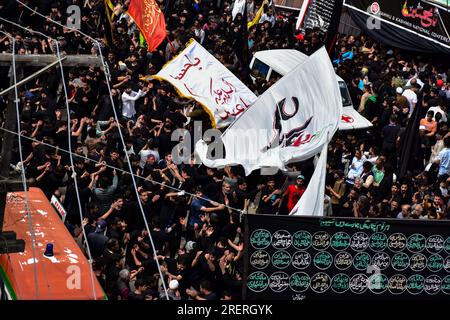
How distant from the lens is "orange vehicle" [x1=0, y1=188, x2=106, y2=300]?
11867mm

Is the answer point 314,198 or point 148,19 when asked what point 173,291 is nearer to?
point 314,198

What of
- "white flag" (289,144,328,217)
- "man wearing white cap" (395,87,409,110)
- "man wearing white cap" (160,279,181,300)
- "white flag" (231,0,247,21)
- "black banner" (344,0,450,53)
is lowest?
"man wearing white cap" (160,279,181,300)

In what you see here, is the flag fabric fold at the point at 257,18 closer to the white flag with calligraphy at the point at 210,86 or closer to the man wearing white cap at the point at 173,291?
the white flag with calligraphy at the point at 210,86

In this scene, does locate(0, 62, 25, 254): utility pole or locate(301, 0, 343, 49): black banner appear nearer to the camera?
locate(0, 62, 25, 254): utility pole

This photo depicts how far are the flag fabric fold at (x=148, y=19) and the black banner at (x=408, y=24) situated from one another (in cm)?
1103

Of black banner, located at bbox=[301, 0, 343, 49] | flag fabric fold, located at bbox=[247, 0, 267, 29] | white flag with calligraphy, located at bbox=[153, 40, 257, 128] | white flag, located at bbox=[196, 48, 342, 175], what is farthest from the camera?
flag fabric fold, located at bbox=[247, 0, 267, 29]

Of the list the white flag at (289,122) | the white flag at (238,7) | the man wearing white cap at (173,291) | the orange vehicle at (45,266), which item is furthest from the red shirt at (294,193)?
the white flag at (238,7)

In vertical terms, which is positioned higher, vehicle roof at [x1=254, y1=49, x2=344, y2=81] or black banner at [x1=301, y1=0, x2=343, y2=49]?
black banner at [x1=301, y1=0, x2=343, y2=49]

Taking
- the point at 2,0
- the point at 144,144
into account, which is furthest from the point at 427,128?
the point at 2,0

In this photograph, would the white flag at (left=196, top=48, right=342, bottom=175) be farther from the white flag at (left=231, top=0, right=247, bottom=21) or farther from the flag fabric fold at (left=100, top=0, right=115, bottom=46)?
the white flag at (left=231, top=0, right=247, bottom=21)

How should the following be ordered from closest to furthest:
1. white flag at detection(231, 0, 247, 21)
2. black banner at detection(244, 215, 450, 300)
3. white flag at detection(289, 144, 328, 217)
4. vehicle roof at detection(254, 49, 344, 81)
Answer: black banner at detection(244, 215, 450, 300) < white flag at detection(289, 144, 328, 217) < vehicle roof at detection(254, 49, 344, 81) < white flag at detection(231, 0, 247, 21)

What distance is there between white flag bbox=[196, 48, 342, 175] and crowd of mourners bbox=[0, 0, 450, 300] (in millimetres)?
1051

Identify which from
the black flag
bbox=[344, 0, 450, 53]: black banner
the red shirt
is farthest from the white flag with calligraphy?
bbox=[344, 0, 450, 53]: black banner
